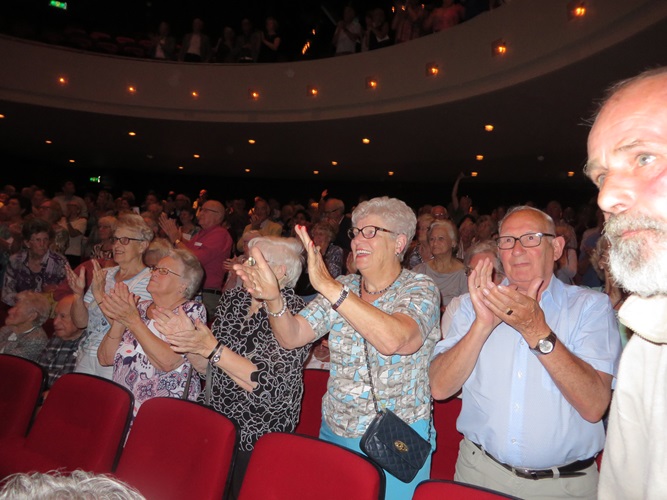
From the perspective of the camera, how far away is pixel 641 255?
90 cm

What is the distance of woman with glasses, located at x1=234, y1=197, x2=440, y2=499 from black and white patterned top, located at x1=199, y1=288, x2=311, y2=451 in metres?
0.16

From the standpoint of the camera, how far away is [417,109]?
8461 mm

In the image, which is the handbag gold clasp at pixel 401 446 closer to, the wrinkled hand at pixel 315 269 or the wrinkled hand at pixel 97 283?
the wrinkled hand at pixel 315 269

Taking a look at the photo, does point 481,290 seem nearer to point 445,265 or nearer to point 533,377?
point 533,377

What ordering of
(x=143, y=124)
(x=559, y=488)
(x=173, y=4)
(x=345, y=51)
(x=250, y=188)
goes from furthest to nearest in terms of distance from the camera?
(x=250, y=188) < (x=173, y=4) < (x=143, y=124) < (x=345, y=51) < (x=559, y=488)

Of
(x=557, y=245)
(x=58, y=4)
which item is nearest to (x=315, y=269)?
(x=557, y=245)

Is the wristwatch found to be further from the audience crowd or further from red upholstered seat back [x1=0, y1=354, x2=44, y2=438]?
the audience crowd

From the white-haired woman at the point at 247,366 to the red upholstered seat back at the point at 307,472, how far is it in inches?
16.3

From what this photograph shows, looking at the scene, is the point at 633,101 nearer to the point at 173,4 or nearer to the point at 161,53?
the point at 161,53

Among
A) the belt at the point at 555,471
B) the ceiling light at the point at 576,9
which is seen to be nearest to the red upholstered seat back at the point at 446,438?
the belt at the point at 555,471

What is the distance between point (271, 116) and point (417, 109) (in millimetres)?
3349

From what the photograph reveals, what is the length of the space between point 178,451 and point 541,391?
146cm

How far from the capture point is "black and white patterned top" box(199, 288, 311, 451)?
88.2 inches

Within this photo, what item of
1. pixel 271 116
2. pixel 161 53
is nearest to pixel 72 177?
pixel 161 53
